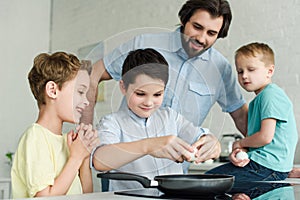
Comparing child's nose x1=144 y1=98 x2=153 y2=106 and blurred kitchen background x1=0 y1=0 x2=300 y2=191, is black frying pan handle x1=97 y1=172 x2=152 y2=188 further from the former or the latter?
blurred kitchen background x1=0 y1=0 x2=300 y2=191

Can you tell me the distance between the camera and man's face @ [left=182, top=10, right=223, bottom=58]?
44.5 inches

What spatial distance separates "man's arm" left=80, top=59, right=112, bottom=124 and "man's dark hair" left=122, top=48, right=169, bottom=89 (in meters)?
0.04

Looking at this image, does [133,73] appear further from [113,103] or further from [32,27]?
[32,27]

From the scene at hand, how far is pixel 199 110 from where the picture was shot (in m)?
1.06

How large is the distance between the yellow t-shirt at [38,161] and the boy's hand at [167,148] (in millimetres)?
257

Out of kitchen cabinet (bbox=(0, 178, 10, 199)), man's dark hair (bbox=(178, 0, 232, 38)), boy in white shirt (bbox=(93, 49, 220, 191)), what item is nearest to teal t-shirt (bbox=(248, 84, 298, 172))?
man's dark hair (bbox=(178, 0, 232, 38))

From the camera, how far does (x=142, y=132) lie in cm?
97

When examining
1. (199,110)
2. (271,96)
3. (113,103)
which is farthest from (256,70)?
(113,103)

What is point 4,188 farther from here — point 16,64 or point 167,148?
point 167,148

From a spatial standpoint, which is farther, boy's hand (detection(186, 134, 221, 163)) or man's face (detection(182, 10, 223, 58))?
man's face (detection(182, 10, 223, 58))

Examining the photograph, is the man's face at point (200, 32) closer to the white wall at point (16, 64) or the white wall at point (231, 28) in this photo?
the white wall at point (231, 28)

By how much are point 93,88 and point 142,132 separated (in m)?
0.14

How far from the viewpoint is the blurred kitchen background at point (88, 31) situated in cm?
254

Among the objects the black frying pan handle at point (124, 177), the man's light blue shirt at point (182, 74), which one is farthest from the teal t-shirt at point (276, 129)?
the black frying pan handle at point (124, 177)
